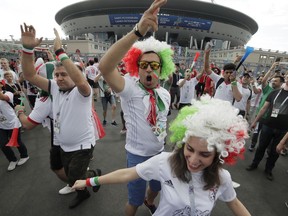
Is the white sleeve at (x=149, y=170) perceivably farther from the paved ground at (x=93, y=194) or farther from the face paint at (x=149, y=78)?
the paved ground at (x=93, y=194)

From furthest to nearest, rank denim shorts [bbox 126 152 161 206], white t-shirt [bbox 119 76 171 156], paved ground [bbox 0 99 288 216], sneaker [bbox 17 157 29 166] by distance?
sneaker [bbox 17 157 29 166] → paved ground [bbox 0 99 288 216] → denim shorts [bbox 126 152 161 206] → white t-shirt [bbox 119 76 171 156]

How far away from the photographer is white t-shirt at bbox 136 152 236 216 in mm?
1365

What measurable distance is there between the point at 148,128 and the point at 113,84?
0.67 m

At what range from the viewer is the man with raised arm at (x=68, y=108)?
2.23m

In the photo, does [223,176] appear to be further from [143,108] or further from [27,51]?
[27,51]

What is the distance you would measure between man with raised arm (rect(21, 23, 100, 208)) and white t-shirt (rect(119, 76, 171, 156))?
0.59 m

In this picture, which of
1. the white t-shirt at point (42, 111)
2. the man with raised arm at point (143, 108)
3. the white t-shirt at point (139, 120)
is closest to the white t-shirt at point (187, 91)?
the man with raised arm at point (143, 108)

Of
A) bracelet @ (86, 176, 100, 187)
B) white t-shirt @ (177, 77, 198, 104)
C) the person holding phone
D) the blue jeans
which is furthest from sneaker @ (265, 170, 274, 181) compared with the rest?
→ bracelet @ (86, 176, 100, 187)

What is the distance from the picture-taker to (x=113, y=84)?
169 cm

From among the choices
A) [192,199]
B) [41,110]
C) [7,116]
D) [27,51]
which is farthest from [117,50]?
[7,116]

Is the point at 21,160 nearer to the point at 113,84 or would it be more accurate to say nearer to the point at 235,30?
the point at 113,84

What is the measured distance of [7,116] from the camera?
375 cm

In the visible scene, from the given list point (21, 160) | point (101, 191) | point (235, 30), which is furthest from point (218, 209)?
point (235, 30)

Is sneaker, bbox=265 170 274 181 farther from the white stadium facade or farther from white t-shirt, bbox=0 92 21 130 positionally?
the white stadium facade
